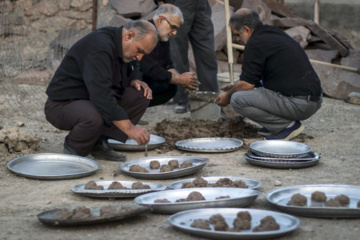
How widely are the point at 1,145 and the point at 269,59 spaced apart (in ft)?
9.04

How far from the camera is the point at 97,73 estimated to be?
460 centimetres

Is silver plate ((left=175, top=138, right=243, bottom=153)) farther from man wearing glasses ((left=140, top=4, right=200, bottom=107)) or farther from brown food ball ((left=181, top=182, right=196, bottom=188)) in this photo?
brown food ball ((left=181, top=182, right=196, bottom=188))

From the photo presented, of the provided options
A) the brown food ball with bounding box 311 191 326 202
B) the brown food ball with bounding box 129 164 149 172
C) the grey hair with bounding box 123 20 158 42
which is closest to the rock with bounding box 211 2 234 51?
the grey hair with bounding box 123 20 158 42

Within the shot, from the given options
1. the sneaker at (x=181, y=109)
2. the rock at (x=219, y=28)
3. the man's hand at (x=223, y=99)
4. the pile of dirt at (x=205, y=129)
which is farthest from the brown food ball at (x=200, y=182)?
the rock at (x=219, y=28)

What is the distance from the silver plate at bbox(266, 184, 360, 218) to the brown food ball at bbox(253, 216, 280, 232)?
Answer: 0.35m

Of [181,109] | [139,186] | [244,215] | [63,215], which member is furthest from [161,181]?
[181,109]

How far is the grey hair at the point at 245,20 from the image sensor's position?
18.7 feet

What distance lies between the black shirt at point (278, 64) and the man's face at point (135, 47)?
4.78ft

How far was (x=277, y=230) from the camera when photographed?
3057 millimetres

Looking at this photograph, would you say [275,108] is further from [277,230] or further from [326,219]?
[277,230]

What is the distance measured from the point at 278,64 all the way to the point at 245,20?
1.83 feet

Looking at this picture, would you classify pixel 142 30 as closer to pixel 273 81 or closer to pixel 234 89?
pixel 234 89

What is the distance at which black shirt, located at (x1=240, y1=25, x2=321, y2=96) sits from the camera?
572 cm

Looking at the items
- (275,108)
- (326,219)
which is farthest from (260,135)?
(326,219)
